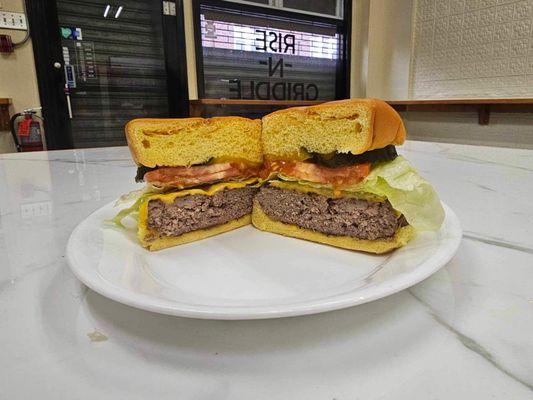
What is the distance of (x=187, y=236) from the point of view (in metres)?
0.95

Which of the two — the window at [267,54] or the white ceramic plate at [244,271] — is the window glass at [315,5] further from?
the white ceramic plate at [244,271]

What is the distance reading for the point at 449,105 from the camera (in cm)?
442

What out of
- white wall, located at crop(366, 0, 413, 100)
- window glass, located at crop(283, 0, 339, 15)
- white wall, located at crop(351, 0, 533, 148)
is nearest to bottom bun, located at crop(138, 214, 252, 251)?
white wall, located at crop(351, 0, 533, 148)

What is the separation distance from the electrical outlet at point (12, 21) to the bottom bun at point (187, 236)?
378 cm

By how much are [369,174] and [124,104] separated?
13.3 ft

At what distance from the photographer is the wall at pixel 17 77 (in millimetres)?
3494

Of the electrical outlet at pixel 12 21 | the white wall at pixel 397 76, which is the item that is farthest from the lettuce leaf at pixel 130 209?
the white wall at pixel 397 76

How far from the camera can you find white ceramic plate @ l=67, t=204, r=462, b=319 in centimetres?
47

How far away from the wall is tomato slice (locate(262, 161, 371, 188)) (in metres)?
3.65

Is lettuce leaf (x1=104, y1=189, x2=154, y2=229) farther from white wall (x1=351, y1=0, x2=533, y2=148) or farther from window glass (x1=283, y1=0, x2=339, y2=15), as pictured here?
window glass (x1=283, y1=0, x2=339, y2=15)

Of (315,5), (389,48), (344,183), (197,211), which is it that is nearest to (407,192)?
(344,183)

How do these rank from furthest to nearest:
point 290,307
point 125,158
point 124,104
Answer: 1. point 124,104
2. point 125,158
3. point 290,307

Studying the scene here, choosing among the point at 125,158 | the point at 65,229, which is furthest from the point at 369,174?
the point at 125,158

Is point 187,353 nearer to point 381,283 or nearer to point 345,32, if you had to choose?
point 381,283
